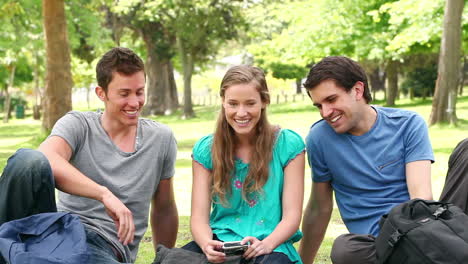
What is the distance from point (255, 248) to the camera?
11.7ft

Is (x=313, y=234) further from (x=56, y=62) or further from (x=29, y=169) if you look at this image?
(x=56, y=62)

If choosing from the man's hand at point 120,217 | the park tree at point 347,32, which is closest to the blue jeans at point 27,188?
the man's hand at point 120,217

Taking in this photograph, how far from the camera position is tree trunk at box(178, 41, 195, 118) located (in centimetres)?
3275

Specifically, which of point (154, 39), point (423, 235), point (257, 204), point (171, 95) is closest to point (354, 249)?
point (423, 235)

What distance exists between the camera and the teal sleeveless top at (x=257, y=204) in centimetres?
382

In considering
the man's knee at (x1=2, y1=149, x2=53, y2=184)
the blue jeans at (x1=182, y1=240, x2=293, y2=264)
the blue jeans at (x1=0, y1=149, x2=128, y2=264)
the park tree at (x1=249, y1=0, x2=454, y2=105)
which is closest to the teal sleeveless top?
the blue jeans at (x1=182, y1=240, x2=293, y2=264)

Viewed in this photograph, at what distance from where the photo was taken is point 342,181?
3.99 m

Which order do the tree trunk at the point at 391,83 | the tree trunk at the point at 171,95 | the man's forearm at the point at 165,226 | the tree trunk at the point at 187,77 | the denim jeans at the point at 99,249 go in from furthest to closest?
the tree trunk at the point at 171,95 < the tree trunk at the point at 187,77 < the tree trunk at the point at 391,83 < the man's forearm at the point at 165,226 < the denim jeans at the point at 99,249

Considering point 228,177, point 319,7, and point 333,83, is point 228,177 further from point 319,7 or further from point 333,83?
point 319,7

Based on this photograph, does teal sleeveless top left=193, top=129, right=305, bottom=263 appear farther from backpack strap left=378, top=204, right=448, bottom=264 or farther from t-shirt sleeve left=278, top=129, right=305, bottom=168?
backpack strap left=378, top=204, right=448, bottom=264

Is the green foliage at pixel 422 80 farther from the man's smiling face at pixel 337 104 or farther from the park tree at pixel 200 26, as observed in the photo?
the man's smiling face at pixel 337 104

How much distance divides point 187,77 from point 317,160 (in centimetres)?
2899

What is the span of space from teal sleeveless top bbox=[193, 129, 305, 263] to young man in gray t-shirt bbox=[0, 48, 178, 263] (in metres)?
0.31

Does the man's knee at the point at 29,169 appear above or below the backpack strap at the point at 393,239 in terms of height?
above
